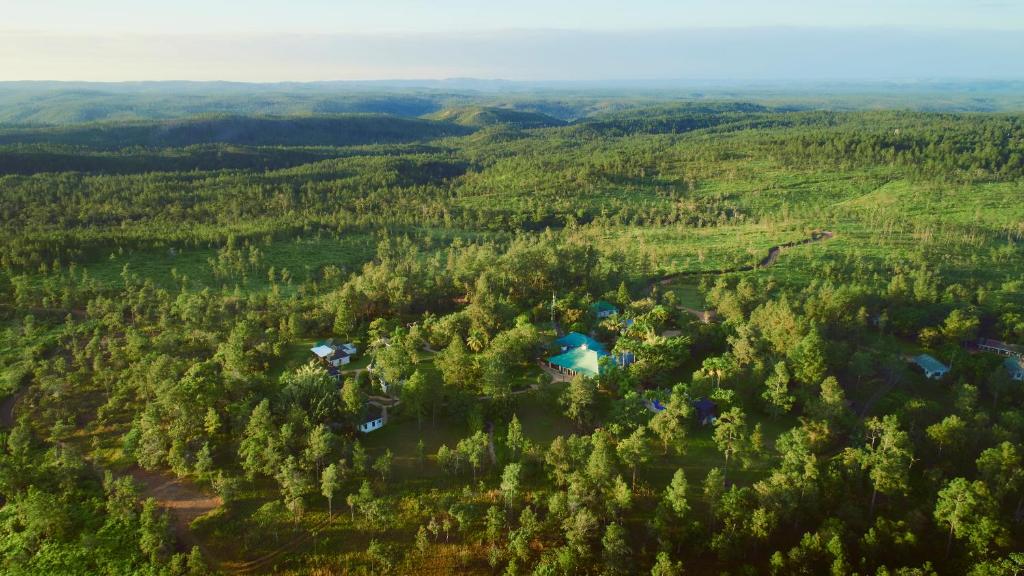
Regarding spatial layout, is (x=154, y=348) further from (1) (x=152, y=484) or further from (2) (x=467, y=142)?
(2) (x=467, y=142)

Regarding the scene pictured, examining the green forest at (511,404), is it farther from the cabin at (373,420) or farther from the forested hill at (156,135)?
the forested hill at (156,135)

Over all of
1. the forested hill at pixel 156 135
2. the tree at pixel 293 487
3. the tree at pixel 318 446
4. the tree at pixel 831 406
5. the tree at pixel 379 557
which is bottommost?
the tree at pixel 379 557

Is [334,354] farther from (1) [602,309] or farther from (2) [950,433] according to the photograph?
(2) [950,433]

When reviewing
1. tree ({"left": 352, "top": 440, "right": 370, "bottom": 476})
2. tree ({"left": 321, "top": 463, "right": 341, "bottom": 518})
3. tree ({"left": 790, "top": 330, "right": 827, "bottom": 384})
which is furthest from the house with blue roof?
tree ({"left": 321, "top": 463, "right": 341, "bottom": 518})

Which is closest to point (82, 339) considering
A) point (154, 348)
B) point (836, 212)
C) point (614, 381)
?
point (154, 348)

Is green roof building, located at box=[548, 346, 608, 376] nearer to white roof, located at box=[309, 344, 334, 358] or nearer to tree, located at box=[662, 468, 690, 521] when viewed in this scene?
tree, located at box=[662, 468, 690, 521]

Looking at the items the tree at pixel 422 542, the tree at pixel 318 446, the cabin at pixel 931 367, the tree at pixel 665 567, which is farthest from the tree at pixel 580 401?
the cabin at pixel 931 367

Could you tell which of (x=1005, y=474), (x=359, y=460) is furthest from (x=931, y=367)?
(x=359, y=460)
